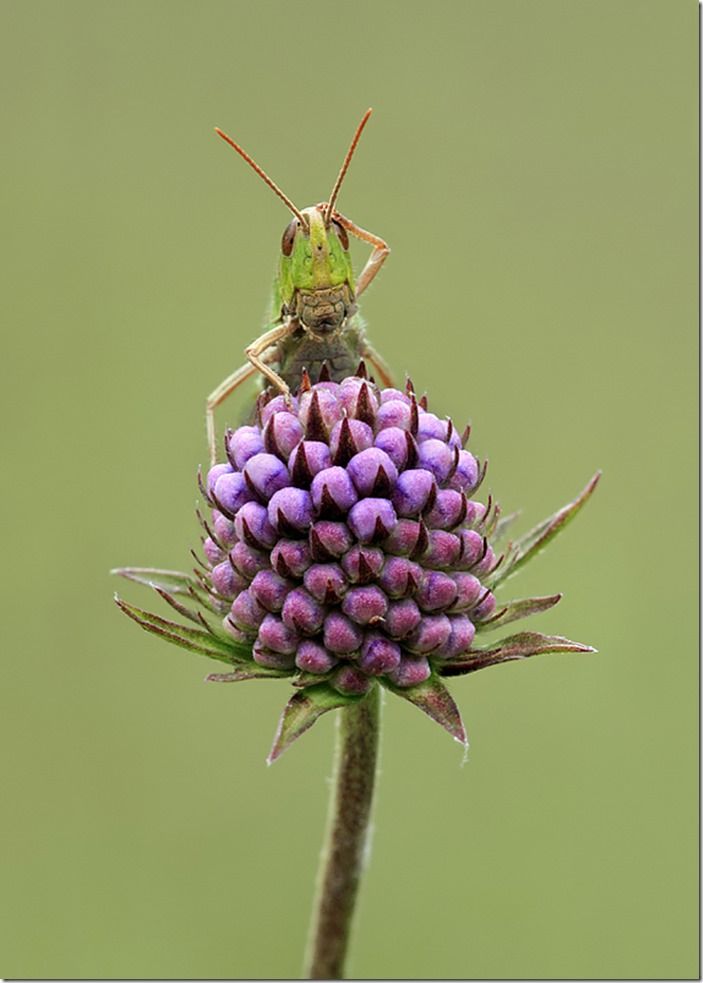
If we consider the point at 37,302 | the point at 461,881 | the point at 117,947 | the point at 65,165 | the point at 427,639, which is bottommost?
the point at 117,947

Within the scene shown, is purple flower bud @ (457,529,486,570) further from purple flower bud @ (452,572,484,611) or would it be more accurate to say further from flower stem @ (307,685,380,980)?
flower stem @ (307,685,380,980)

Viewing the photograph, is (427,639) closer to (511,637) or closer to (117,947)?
(511,637)

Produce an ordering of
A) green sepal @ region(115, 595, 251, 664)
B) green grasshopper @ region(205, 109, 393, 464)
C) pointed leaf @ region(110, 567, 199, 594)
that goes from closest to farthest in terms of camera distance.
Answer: green sepal @ region(115, 595, 251, 664) → pointed leaf @ region(110, 567, 199, 594) → green grasshopper @ region(205, 109, 393, 464)

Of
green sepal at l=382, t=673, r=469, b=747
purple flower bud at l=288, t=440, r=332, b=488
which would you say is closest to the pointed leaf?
purple flower bud at l=288, t=440, r=332, b=488

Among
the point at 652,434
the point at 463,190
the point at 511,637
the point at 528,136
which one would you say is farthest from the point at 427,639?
the point at 528,136

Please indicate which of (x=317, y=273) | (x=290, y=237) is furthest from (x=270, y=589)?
(x=290, y=237)

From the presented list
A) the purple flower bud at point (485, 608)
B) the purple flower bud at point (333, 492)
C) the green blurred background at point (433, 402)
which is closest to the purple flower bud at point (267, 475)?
the purple flower bud at point (333, 492)

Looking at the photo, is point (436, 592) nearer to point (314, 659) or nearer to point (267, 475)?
point (314, 659)

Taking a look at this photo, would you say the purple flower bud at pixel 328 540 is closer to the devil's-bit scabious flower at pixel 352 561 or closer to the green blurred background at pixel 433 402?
the devil's-bit scabious flower at pixel 352 561
